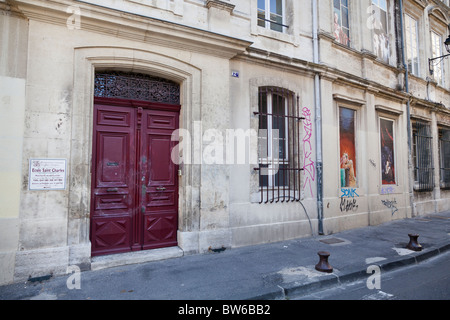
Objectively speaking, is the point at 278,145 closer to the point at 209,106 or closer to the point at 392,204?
the point at 209,106

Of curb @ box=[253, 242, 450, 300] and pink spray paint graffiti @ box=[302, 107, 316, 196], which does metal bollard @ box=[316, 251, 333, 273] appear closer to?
curb @ box=[253, 242, 450, 300]

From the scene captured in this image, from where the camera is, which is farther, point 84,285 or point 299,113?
point 299,113

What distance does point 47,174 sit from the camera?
424 cm

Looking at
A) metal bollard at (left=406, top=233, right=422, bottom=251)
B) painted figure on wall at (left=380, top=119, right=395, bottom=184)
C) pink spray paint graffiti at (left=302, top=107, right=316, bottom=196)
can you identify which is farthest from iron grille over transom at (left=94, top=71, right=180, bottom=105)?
painted figure on wall at (left=380, top=119, right=395, bottom=184)

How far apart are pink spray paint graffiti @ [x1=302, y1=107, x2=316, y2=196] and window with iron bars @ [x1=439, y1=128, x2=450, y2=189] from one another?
8065 millimetres

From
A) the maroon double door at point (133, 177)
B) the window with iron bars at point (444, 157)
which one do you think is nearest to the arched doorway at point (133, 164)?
the maroon double door at point (133, 177)

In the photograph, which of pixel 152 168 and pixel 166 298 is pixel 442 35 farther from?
pixel 166 298

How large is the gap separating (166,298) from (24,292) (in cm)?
192

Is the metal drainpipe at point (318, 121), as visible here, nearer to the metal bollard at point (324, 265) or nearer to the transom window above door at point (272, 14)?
the transom window above door at point (272, 14)

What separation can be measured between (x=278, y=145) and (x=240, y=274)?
3.39 metres

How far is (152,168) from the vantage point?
533 cm

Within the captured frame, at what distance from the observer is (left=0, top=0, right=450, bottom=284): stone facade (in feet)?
13.6

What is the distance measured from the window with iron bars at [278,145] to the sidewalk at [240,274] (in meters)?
1.22

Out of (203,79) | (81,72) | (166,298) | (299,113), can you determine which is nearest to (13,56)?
(81,72)
